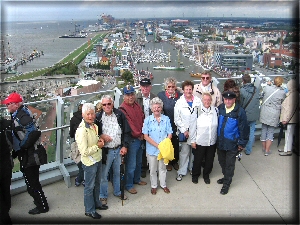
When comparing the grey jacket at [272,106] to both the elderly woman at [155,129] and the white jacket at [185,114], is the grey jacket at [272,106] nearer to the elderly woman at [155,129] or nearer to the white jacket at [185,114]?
the white jacket at [185,114]

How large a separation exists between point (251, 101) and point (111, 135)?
8.06ft

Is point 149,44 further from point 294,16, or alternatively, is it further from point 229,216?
point 229,216

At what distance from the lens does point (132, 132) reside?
11.0 ft

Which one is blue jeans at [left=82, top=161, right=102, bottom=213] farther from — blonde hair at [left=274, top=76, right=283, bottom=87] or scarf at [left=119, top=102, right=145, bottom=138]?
blonde hair at [left=274, top=76, right=283, bottom=87]

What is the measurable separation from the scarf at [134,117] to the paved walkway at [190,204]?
2.60ft

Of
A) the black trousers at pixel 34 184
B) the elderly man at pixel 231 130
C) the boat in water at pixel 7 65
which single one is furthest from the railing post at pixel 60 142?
the boat in water at pixel 7 65

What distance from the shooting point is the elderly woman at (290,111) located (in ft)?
14.8

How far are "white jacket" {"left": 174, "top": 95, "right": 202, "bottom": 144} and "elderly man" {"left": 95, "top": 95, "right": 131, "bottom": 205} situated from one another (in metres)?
0.74

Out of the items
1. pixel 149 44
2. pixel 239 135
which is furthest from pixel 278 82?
pixel 149 44

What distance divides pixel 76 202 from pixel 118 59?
109ft

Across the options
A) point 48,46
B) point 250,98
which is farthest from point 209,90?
point 48,46

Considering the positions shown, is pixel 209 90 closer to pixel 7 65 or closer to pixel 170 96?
pixel 170 96

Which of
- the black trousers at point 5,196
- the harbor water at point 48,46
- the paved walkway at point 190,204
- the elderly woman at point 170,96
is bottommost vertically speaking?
the paved walkway at point 190,204

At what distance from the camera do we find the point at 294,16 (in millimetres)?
4941
